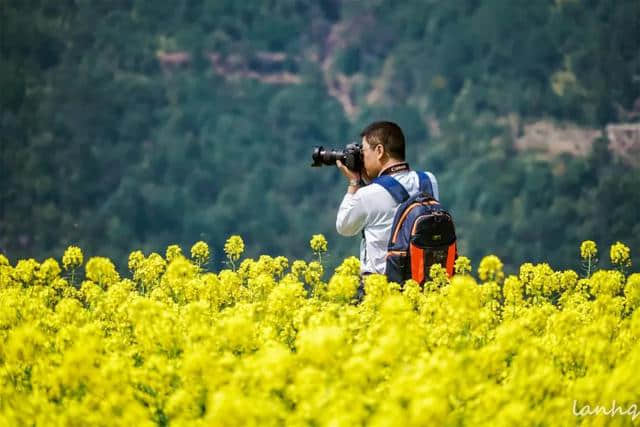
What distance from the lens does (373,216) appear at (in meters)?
5.62

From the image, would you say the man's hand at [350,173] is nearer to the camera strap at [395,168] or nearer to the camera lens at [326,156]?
the camera lens at [326,156]

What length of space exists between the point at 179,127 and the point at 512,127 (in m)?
20.8

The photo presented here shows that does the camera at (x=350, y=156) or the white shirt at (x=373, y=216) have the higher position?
the camera at (x=350, y=156)

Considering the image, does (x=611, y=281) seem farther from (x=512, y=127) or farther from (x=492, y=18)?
(x=492, y=18)

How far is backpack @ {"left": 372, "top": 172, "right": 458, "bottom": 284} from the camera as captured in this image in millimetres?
5508

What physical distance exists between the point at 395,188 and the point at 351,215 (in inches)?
9.7

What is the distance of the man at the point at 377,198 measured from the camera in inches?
220

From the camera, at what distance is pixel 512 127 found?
72125 mm

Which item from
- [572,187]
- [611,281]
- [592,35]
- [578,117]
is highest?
[592,35]

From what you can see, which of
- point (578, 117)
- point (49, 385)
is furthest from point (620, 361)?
point (578, 117)

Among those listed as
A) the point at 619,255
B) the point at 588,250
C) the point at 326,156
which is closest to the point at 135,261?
the point at 326,156

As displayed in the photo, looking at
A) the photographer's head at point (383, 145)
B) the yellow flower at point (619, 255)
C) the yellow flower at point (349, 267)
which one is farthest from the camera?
the yellow flower at point (619, 255)

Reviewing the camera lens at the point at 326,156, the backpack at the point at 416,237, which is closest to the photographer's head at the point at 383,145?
the backpack at the point at 416,237

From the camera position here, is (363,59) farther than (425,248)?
Yes
